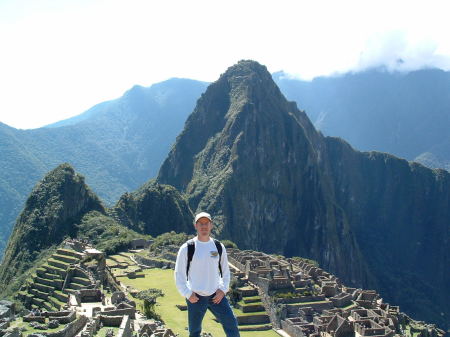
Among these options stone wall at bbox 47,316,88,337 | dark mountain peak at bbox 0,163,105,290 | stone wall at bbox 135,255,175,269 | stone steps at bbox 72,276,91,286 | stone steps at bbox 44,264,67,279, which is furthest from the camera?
dark mountain peak at bbox 0,163,105,290

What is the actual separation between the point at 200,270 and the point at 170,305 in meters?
31.0

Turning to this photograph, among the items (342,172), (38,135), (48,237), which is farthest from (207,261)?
(342,172)

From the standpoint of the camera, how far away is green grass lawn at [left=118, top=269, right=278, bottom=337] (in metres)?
35.6

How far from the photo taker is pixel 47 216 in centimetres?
7838

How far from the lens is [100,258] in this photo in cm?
4284

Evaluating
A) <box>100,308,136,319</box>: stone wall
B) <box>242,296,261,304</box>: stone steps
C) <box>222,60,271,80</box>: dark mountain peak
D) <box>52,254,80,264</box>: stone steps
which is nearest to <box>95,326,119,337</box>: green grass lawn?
<box>100,308,136,319</box>: stone wall

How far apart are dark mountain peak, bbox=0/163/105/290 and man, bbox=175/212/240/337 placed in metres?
58.5

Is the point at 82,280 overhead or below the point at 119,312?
below

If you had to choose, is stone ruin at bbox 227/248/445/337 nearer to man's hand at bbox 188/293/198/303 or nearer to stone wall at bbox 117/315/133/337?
stone wall at bbox 117/315/133/337

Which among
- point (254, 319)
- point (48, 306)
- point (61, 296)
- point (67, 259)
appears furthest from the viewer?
point (67, 259)

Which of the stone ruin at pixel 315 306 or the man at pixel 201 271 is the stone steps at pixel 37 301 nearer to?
the stone ruin at pixel 315 306

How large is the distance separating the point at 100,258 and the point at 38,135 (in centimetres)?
11347

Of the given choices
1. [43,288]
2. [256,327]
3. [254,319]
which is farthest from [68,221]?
[256,327]

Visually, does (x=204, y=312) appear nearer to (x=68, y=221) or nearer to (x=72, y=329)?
(x=72, y=329)
